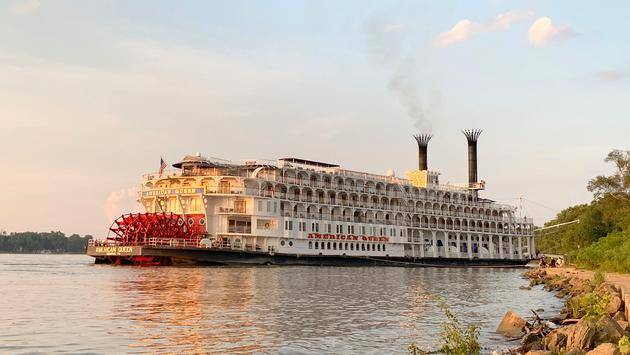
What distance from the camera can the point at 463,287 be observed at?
34250 mm

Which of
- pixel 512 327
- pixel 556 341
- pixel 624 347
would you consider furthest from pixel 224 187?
pixel 624 347

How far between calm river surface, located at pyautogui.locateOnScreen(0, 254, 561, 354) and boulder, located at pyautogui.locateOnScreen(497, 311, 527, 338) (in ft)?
1.66

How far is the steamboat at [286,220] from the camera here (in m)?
49.8

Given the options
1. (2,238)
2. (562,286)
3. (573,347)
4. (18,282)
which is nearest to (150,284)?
(18,282)

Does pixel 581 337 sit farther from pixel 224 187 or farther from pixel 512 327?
pixel 224 187

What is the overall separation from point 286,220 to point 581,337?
1658 inches

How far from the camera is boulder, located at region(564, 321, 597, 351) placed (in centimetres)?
1194

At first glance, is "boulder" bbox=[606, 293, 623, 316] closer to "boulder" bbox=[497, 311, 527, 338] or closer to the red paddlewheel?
"boulder" bbox=[497, 311, 527, 338]

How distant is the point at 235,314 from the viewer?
1991 centimetres

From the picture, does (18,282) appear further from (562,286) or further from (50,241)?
(50,241)

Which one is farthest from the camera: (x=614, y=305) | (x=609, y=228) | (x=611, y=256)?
(x=609, y=228)

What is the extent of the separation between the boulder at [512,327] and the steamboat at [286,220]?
32.0m

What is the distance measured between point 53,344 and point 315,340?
231 inches

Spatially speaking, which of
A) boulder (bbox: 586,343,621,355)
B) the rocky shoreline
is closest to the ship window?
the rocky shoreline
